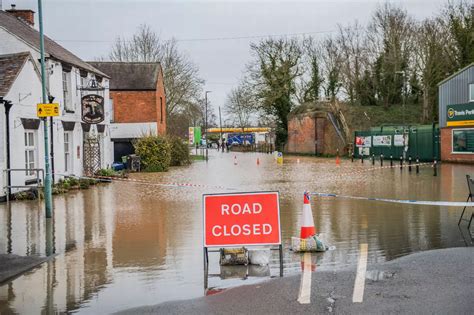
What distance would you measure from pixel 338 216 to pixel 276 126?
2300 inches

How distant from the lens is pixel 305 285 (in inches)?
295

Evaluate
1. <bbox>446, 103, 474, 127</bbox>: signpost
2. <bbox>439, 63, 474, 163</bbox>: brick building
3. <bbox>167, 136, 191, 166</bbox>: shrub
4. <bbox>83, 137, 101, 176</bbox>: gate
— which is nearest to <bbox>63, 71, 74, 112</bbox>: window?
<bbox>83, 137, 101, 176</bbox>: gate

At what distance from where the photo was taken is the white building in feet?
66.5

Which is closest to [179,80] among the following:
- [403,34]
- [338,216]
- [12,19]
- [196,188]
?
[403,34]

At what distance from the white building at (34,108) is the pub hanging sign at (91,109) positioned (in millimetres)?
64

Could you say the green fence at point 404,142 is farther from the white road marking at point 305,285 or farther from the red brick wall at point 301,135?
the white road marking at point 305,285

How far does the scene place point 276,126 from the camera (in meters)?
72.4

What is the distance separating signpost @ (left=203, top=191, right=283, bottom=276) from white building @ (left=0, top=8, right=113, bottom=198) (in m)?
12.6

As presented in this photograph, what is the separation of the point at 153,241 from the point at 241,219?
3.38 meters

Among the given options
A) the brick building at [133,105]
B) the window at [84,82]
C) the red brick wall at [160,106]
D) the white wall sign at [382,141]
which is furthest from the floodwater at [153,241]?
the white wall sign at [382,141]

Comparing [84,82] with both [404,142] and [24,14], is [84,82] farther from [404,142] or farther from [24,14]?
[404,142]

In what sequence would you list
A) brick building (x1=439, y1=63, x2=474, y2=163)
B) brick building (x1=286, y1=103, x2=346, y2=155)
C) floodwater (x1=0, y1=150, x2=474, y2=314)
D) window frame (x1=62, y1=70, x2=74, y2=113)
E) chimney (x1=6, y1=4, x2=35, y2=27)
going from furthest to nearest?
1. brick building (x1=286, y1=103, x2=346, y2=155)
2. brick building (x1=439, y1=63, x2=474, y2=163)
3. chimney (x1=6, y1=4, x2=35, y2=27)
4. window frame (x1=62, y1=70, x2=74, y2=113)
5. floodwater (x1=0, y1=150, x2=474, y2=314)

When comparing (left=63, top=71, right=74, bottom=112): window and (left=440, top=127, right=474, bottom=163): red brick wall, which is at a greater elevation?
(left=63, top=71, right=74, bottom=112): window

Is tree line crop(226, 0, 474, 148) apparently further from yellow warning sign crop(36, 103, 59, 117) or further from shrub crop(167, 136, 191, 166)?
yellow warning sign crop(36, 103, 59, 117)
